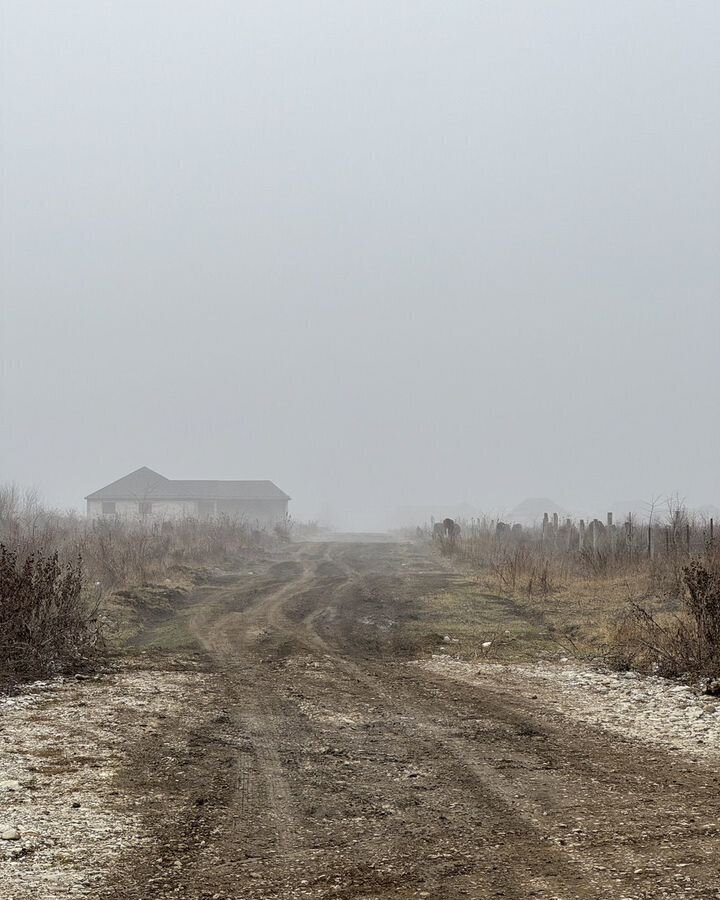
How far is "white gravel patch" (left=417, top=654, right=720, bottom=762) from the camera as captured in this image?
22.9ft

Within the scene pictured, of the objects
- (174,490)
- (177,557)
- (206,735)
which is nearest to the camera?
(206,735)

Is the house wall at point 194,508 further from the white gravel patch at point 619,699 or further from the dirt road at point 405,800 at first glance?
the dirt road at point 405,800

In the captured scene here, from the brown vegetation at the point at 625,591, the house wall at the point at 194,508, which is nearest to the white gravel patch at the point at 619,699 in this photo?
the brown vegetation at the point at 625,591

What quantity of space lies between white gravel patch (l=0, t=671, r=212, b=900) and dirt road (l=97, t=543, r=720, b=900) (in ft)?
0.63

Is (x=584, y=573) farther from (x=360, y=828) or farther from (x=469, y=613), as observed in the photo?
(x=360, y=828)

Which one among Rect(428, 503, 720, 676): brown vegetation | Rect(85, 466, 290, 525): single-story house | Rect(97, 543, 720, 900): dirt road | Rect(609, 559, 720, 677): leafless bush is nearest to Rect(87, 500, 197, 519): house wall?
Rect(85, 466, 290, 525): single-story house

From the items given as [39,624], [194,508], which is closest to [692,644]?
[39,624]

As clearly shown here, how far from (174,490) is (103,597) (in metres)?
59.6

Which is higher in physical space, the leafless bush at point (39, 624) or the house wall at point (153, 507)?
the house wall at point (153, 507)

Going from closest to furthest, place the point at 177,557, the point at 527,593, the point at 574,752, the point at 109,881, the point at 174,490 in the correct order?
the point at 109,881
the point at 574,752
the point at 527,593
the point at 177,557
the point at 174,490

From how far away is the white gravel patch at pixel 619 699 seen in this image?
6.99m

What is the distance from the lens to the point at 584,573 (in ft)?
65.7

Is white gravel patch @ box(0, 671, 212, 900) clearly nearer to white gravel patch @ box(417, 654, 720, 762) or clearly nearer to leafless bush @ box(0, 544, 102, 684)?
leafless bush @ box(0, 544, 102, 684)

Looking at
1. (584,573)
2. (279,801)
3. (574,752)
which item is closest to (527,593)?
(584,573)
